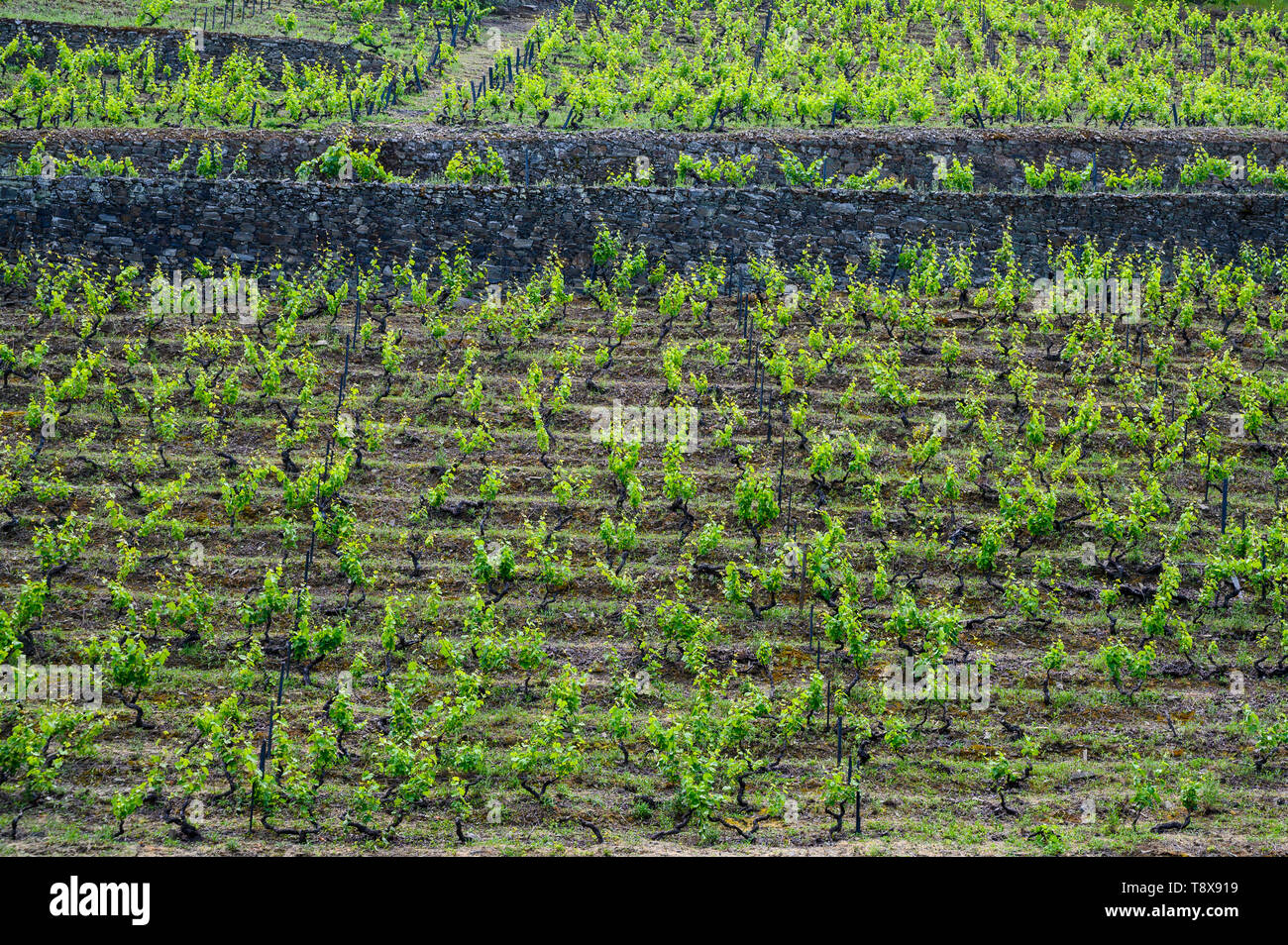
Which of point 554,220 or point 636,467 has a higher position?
point 554,220

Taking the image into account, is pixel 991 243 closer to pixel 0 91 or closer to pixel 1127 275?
pixel 1127 275

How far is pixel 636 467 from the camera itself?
19359 millimetres

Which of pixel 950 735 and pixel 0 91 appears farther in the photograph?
pixel 0 91

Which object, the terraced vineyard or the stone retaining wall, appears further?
the stone retaining wall

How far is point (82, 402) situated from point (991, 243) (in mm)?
14703

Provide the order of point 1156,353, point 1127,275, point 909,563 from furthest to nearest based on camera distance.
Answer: point 1127,275
point 1156,353
point 909,563

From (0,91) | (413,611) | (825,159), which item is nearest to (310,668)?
(413,611)

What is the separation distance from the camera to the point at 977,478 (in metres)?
19.4

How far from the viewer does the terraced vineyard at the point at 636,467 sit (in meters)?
14.3

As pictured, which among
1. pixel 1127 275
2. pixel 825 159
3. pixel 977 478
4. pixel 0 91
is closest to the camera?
pixel 977 478

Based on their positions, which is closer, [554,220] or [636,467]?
[636,467]

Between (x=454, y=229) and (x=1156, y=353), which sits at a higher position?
(x=454, y=229)

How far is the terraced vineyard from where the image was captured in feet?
46.9

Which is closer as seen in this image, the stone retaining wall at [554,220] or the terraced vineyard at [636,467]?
the terraced vineyard at [636,467]
